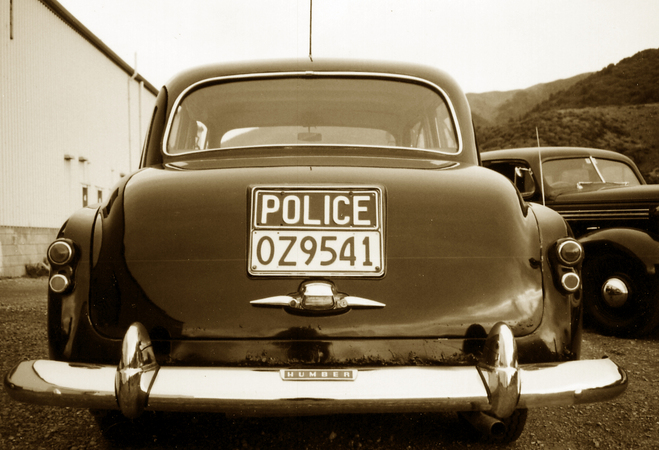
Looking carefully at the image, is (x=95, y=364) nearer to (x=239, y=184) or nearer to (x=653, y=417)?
(x=239, y=184)

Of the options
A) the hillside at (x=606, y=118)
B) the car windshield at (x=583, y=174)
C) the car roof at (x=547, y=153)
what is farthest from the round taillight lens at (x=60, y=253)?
the hillside at (x=606, y=118)

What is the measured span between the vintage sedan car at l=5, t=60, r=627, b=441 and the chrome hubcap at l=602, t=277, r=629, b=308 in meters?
3.14

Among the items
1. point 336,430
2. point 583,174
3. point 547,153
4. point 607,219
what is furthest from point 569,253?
point 583,174

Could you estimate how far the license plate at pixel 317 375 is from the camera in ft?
5.81

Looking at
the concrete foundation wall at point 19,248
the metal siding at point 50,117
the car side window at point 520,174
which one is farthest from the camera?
the metal siding at point 50,117

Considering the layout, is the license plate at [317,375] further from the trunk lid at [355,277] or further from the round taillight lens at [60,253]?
the round taillight lens at [60,253]

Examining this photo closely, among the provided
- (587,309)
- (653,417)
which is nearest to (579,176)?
(587,309)

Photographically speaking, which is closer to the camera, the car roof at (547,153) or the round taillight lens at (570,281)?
the round taillight lens at (570,281)

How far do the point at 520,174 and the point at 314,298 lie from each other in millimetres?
3210

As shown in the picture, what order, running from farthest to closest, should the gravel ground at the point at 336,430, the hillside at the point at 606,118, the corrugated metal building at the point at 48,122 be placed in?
the hillside at the point at 606,118 → the corrugated metal building at the point at 48,122 → the gravel ground at the point at 336,430

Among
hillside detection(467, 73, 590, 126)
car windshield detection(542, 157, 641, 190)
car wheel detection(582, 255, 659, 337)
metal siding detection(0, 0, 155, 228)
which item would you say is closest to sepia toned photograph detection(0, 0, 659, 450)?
car wheel detection(582, 255, 659, 337)

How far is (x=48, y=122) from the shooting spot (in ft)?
47.0

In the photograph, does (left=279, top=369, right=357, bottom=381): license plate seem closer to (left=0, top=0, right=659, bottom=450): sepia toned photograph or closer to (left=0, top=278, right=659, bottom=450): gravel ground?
(left=0, top=0, right=659, bottom=450): sepia toned photograph

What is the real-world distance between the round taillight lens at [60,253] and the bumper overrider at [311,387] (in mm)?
399
